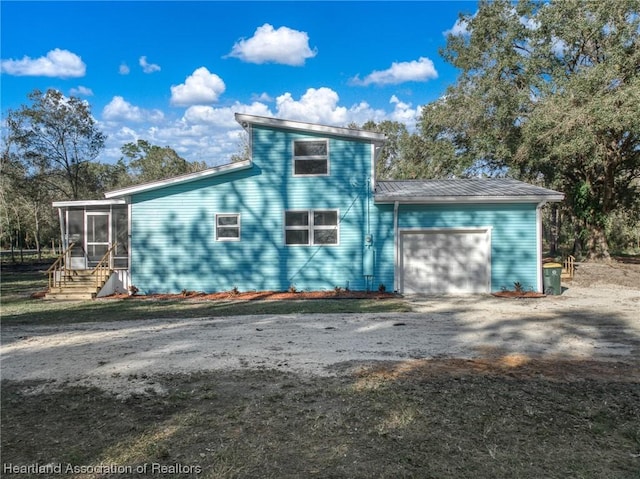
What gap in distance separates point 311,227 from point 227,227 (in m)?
2.69

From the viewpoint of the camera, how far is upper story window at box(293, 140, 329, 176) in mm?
13008

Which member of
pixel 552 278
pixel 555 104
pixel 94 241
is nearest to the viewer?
pixel 552 278

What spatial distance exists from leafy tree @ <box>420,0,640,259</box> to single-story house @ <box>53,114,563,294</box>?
181 inches

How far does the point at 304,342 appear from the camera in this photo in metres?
6.42

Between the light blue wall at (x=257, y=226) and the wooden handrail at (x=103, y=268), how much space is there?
A: 2.87ft

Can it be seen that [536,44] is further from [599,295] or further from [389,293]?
[389,293]

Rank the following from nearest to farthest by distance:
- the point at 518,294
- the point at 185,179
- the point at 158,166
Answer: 1. the point at 518,294
2. the point at 185,179
3. the point at 158,166

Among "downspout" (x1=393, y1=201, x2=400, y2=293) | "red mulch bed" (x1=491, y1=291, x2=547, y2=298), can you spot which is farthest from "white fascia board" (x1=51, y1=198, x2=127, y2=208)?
"red mulch bed" (x1=491, y1=291, x2=547, y2=298)

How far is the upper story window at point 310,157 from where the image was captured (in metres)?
13.0

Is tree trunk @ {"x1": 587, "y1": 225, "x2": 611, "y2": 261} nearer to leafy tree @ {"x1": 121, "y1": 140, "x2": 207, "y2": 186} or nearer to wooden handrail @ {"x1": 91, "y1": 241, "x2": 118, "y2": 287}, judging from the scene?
wooden handrail @ {"x1": 91, "y1": 241, "x2": 118, "y2": 287}

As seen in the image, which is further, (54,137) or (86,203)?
(54,137)

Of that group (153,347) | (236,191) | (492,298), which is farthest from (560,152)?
(153,347)

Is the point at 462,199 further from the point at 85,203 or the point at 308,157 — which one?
the point at 85,203

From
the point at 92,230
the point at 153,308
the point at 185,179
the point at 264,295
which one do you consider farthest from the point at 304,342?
the point at 92,230
